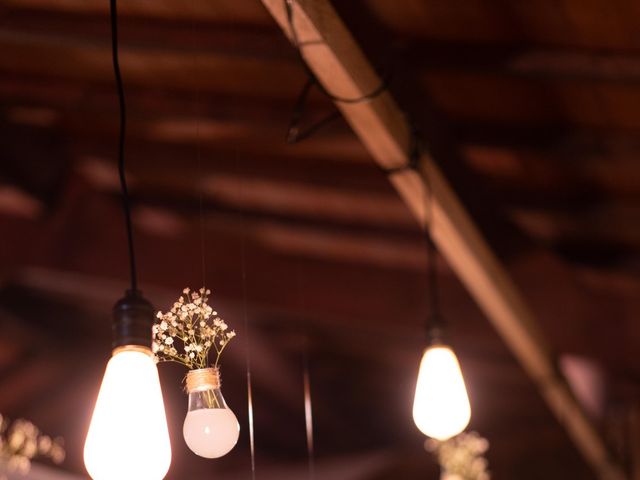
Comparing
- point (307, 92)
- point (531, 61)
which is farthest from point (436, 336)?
point (531, 61)

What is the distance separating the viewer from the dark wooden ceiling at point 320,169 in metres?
2.93

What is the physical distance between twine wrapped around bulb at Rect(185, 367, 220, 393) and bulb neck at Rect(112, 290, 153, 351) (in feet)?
0.40

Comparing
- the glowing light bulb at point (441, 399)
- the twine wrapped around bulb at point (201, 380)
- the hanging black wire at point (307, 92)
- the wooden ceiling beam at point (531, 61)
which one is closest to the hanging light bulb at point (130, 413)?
the twine wrapped around bulb at point (201, 380)

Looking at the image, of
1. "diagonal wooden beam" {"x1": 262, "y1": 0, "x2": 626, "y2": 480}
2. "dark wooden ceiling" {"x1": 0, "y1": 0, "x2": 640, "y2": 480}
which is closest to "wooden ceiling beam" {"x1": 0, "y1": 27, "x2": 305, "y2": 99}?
"dark wooden ceiling" {"x1": 0, "y1": 0, "x2": 640, "y2": 480}

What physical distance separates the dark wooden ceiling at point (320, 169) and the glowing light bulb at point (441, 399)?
46 centimetres

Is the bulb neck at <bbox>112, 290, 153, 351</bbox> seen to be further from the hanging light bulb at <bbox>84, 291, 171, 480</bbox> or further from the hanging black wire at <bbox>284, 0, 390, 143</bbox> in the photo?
the hanging black wire at <bbox>284, 0, 390, 143</bbox>

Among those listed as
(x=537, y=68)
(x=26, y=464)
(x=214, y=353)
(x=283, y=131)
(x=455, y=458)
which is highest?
(x=283, y=131)

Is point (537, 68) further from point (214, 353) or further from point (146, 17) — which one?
point (214, 353)

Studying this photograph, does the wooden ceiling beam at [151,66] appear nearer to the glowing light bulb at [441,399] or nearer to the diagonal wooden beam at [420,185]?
the diagonal wooden beam at [420,185]

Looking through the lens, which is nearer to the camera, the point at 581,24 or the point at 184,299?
the point at 184,299

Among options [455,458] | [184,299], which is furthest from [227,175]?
[184,299]

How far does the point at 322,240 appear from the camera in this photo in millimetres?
4652

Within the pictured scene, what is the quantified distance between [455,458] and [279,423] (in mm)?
2049

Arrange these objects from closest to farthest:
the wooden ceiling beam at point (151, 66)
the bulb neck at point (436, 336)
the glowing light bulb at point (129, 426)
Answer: the glowing light bulb at point (129, 426), the bulb neck at point (436, 336), the wooden ceiling beam at point (151, 66)
